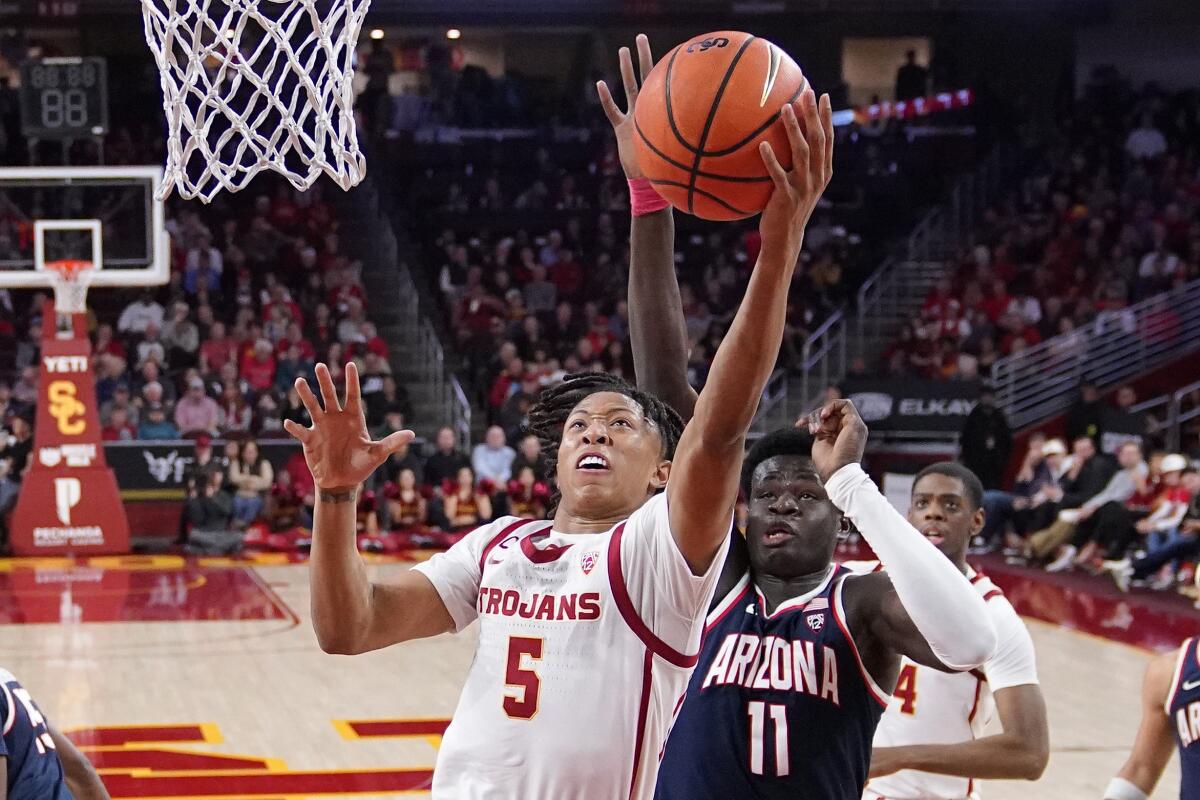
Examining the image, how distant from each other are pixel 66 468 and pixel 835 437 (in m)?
12.3

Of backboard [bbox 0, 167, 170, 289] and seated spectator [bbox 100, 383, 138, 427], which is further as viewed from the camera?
seated spectator [bbox 100, 383, 138, 427]

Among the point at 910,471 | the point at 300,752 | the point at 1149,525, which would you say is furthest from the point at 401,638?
the point at 910,471

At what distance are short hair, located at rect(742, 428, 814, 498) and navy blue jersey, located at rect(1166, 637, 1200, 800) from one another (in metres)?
0.94

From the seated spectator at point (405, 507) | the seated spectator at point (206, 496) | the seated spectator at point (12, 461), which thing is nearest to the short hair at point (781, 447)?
the seated spectator at point (405, 507)

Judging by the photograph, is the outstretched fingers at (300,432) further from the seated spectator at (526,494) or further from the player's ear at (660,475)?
the seated spectator at (526,494)

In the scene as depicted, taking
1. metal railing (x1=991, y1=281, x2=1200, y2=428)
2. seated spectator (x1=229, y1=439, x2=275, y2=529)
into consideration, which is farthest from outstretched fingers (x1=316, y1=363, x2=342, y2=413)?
metal railing (x1=991, y1=281, x2=1200, y2=428)

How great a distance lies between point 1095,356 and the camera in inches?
750

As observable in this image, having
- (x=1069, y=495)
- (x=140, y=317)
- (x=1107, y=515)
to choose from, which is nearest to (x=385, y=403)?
(x=140, y=317)

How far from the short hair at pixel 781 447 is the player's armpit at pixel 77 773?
1.63 metres

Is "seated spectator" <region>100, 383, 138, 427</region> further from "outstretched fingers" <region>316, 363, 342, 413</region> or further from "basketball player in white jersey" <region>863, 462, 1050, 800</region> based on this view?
"outstretched fingers" <region>316, 363, 342, 413</region>

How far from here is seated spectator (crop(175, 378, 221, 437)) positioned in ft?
53.8

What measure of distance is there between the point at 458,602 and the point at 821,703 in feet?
2.58

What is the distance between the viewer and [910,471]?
17000 mm

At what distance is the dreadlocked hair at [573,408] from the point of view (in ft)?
11.1
